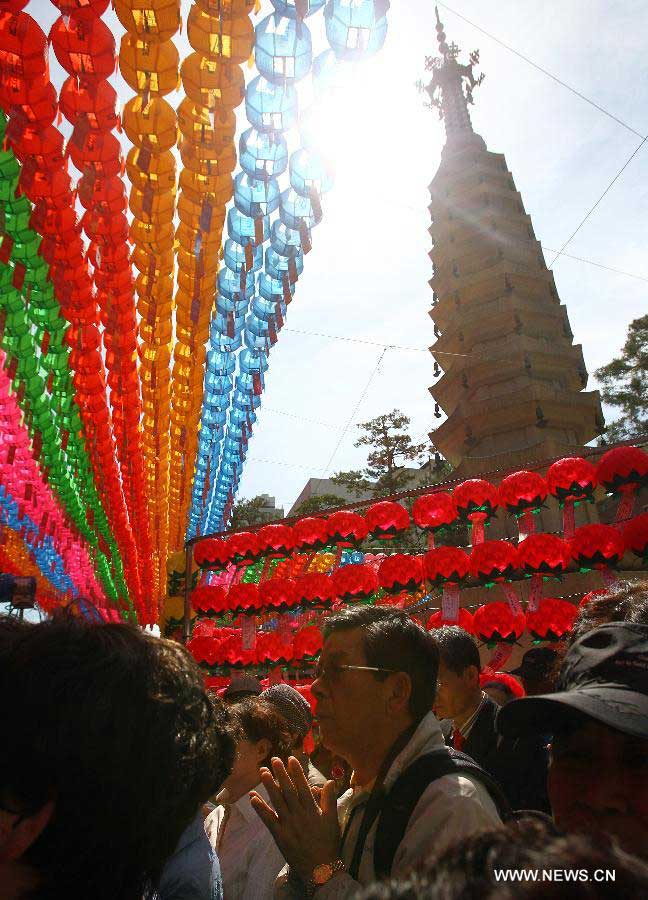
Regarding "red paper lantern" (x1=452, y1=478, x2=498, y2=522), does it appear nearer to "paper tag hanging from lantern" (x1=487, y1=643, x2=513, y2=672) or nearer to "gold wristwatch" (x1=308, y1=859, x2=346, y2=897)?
"paper tag hanging from lantern" (x1=487, y1=643, x2=513, y2=672)

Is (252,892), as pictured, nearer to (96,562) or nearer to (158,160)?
(158,160)

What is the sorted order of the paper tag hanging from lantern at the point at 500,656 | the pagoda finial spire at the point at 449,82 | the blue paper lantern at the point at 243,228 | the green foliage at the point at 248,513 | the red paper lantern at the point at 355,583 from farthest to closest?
the green foliage at the point at 248,513
the pagoda finial spire at the point at 449,82
the red paper lantern at the point at 355,583
the paper tag hanging from lantern at the point at 500,656
the blue paper lantern at the point at 243,228

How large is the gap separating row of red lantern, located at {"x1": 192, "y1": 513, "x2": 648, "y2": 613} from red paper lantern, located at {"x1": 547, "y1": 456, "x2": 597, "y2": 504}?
0.37m

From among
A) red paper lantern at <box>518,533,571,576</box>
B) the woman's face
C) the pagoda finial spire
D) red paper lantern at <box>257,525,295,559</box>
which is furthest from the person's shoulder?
the pagoda finial spire

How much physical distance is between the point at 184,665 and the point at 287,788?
561 millimetres

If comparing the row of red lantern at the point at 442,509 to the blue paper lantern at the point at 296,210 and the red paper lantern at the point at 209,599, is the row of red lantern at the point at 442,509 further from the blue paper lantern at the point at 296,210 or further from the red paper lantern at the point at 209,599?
the blue paper lantern at the point at 296,210

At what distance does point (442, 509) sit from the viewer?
7129 millimetres

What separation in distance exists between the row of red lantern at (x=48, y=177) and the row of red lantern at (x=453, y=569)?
3.38 m

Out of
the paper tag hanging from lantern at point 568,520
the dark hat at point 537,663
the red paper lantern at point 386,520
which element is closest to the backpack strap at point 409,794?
the dark hat at point 537,663

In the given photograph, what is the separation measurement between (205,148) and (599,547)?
5118 millimetres

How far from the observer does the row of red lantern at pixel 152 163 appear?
288cm

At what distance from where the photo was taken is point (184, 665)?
1.10 metres

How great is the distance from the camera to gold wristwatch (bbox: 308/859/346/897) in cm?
132

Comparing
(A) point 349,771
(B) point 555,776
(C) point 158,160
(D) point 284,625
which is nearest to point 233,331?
(C) point 158,160
